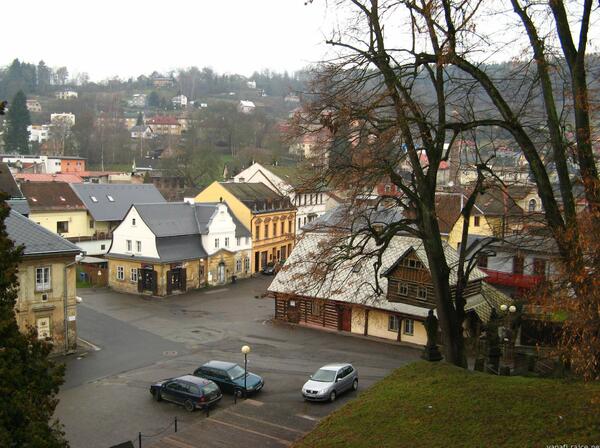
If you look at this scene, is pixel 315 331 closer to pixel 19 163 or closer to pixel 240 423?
pixel 240 423

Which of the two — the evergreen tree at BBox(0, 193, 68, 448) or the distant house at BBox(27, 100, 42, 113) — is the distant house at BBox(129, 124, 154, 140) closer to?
the distant house at BBox(27, 100, 42, 113)

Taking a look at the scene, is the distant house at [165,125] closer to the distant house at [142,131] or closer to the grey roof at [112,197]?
the distant house at [142,131]

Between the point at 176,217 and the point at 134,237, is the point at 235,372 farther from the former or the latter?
the point at 176,217

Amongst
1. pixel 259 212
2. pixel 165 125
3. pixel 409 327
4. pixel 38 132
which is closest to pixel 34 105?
pixel 38 132

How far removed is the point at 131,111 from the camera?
19000cm

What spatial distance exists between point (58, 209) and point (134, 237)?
1161 cm

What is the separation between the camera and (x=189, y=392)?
68.5 ft

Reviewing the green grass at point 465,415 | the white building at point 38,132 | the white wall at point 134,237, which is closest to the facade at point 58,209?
the white wall at point 134,237

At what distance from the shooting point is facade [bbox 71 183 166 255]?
51.5 meters

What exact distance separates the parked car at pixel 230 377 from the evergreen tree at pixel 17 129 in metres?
97.8

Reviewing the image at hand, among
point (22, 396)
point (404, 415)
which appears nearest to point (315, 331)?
point (404, 415)

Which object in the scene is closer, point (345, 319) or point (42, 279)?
point (42, 279)

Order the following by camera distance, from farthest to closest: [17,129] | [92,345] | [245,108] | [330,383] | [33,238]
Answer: [245,108] < [17,129] < [92,345] < [33,238] < [330,383]

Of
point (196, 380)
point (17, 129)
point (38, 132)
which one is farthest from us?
point (38, 132)
